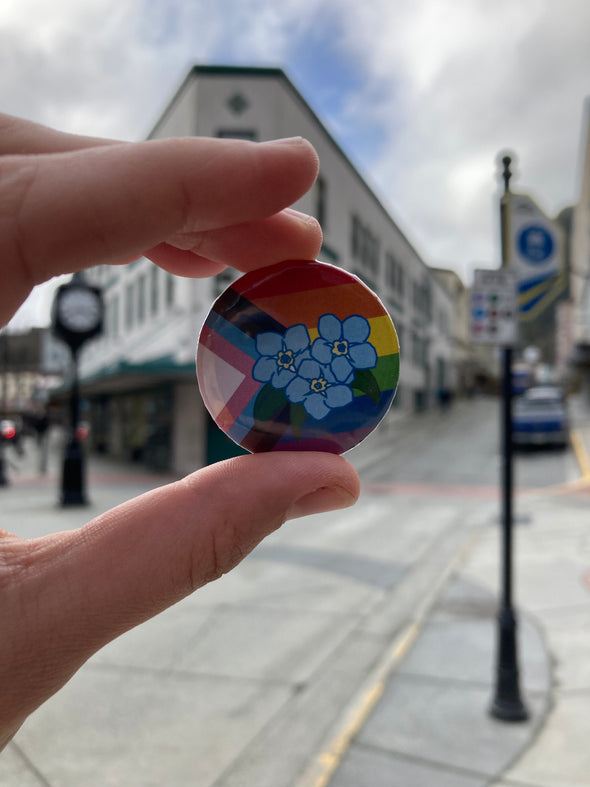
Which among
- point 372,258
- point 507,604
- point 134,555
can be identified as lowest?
point 507,604

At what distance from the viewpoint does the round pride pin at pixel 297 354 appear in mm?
1351

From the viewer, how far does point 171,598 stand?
1223 mm

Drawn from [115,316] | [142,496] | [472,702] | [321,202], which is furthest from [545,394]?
[142,496]

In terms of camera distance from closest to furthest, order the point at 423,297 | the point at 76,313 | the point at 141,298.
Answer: the point at 76,313, the point at 141,298, the point at 423,297

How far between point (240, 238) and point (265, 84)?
67.3 ft

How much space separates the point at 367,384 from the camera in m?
1.40

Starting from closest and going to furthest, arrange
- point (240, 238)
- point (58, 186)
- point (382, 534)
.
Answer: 1. point (58, 186)
2. point (240, 238)
3. point (382, 534)

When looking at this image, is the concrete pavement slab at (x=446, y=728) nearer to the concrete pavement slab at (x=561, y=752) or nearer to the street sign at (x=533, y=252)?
the concrete pavement slab at (x=561, y=752)

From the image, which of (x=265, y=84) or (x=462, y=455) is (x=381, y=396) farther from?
(x=462, y=455)

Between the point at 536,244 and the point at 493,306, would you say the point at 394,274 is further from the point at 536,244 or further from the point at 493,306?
the point at 493,306

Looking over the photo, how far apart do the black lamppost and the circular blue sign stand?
307mm

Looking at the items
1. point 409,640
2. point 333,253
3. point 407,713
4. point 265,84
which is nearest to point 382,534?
point 409,640

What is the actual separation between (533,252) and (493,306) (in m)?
0.84

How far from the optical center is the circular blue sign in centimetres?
651
